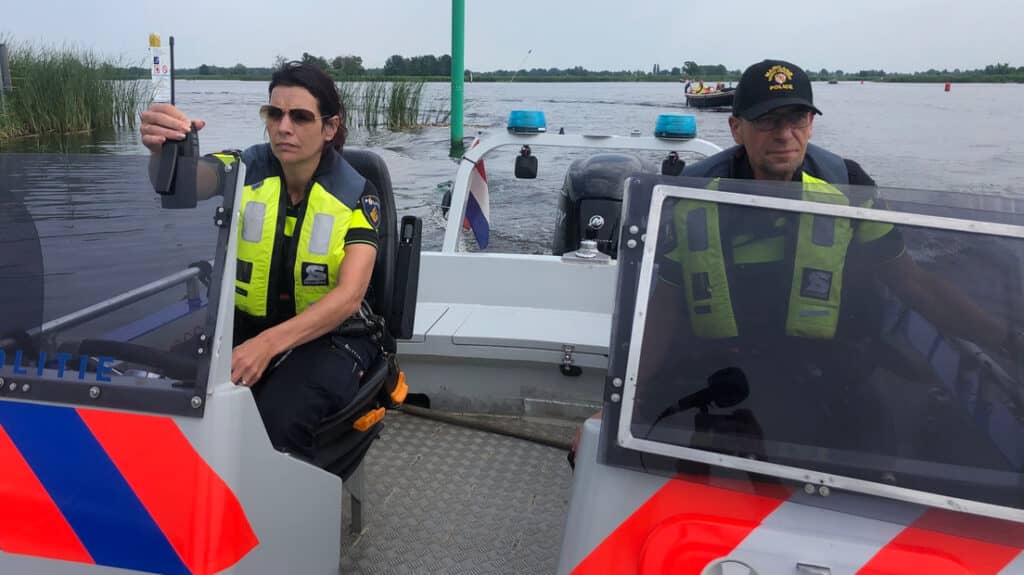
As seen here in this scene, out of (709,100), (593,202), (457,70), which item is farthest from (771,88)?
(709,100)

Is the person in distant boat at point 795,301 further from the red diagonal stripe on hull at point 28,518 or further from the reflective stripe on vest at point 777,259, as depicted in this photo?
the red diagonal stripe on hull at point 28,518

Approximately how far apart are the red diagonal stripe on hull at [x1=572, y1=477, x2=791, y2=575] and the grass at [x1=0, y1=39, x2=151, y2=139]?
14861 millimetres

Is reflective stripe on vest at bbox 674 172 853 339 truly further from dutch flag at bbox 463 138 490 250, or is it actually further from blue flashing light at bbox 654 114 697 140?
dutch flag at bbox 463 138 490 250

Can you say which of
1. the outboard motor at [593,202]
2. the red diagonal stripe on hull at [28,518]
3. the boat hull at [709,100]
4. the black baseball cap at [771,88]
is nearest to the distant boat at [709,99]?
the boat hull at [709,100]

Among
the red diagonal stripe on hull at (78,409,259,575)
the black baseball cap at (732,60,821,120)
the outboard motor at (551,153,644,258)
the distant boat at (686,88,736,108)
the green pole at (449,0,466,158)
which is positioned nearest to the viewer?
the red diagonal stripe on hull at (78,409,259,575)

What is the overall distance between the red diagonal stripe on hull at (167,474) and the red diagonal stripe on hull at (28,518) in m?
0.14

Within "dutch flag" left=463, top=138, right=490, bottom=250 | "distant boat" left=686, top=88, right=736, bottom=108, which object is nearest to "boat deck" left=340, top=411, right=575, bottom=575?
"dutch flag" left=463, top=138, right=490, bottom=250

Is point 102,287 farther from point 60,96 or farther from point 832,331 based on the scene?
point 60,96

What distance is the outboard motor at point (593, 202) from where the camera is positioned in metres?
4.50

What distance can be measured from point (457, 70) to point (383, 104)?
10.6m

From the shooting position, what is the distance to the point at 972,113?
1039 inches

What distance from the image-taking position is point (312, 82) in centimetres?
194

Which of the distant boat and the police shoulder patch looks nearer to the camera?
the police shoulder patch

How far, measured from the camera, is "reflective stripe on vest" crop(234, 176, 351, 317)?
6.11 ft
